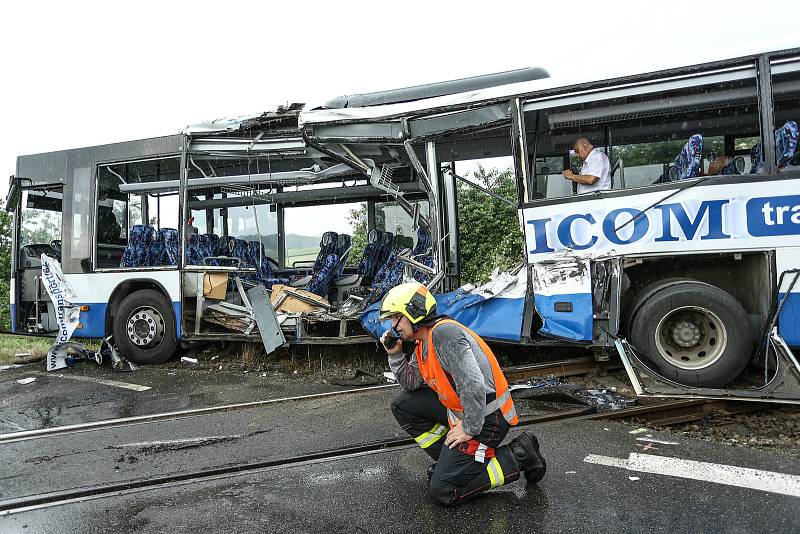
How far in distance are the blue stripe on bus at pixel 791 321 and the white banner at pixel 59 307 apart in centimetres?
787

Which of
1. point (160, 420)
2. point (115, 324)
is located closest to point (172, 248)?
point (115, 324)

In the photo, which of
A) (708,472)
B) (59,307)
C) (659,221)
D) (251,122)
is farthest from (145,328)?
(708,472)

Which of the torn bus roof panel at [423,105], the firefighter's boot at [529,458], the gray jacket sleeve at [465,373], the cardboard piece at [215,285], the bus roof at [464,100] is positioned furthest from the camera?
the cardboard piece at [215,285]

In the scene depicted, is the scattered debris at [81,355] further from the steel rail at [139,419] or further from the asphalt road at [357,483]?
the steel rail at [139,419]

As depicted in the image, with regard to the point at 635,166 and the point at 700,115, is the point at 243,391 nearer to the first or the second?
the point at 635,166

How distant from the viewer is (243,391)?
592 centimetres

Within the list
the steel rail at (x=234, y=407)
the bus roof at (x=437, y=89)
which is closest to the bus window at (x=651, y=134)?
the bus roof at (x=437, y=89)

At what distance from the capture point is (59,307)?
7336 mm

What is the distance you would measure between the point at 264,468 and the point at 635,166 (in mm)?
4476

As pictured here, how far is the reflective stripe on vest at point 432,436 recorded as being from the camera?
10.9ft

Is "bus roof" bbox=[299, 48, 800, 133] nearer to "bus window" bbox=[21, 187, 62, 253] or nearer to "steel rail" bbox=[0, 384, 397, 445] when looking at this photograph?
"steel rail" bbox=[0, 384, 397, 445]

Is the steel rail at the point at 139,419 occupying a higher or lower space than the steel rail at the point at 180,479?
higher

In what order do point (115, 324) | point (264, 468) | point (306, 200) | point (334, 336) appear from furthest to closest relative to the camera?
point (306, 200)
point (115, 324)
point (334, 336)
point (264, 468)

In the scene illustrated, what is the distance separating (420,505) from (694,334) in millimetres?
3031
